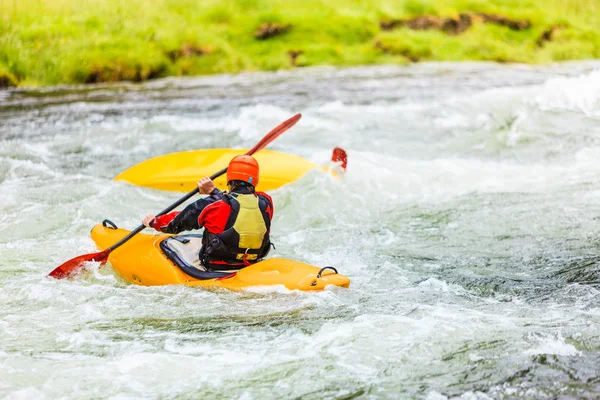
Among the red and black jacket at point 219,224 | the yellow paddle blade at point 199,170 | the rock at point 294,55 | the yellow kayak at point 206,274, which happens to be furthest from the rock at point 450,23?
the red and black jacket at point 219,224

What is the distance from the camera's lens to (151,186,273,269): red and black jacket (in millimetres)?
4730

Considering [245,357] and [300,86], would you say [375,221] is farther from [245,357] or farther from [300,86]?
[300,86]

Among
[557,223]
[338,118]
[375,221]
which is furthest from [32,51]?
[557,223]

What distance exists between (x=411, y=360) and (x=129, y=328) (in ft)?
5.61

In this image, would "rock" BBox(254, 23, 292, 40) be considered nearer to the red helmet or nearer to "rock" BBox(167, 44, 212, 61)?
"rock" BBox(167, 44, 212, 61)

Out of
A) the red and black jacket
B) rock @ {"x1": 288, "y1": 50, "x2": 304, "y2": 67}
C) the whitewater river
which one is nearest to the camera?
the whitewater river

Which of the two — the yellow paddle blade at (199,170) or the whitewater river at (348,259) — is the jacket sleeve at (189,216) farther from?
the yellow paddle blade at (199,170)

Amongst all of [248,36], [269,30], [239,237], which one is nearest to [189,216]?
[239,237]

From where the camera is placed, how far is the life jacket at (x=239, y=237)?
475 centimetres

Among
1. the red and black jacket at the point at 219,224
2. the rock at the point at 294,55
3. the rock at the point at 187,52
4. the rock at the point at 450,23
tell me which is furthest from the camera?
the rock at the point at 450,23

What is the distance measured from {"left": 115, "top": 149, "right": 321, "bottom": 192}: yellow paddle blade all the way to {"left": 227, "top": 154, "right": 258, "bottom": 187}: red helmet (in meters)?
2.80

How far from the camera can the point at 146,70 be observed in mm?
15859

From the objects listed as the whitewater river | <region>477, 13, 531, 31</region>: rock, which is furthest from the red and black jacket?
<region>477, 13, 531, 31</region>: rock

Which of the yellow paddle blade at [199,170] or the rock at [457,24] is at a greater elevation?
the rock at [457,24]
